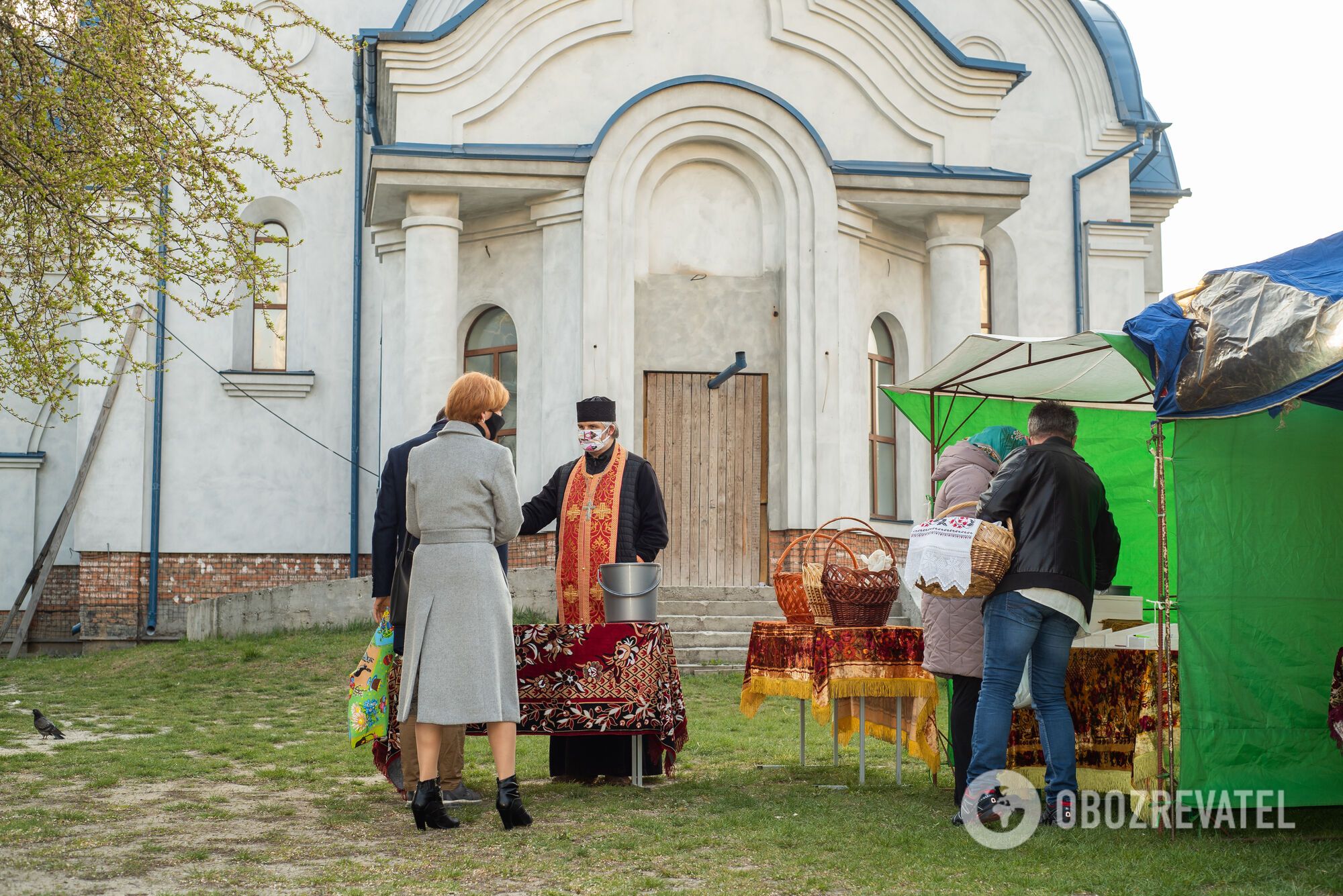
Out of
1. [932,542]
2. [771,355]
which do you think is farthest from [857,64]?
[932,542]

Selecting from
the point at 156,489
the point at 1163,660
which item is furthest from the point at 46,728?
the point at 156,489

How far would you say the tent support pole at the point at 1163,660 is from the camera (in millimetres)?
6031

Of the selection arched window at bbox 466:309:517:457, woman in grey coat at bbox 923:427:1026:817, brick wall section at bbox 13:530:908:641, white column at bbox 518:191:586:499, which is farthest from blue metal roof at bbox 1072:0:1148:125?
woman in grey coat at bbox 923:427:1026:817

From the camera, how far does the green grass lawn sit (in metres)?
5.15

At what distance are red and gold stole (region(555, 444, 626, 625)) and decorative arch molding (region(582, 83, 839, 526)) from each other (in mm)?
6448

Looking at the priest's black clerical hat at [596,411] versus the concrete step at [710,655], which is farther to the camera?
the concrete step at [710,655]

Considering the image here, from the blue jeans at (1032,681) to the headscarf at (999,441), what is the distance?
90 centimetres

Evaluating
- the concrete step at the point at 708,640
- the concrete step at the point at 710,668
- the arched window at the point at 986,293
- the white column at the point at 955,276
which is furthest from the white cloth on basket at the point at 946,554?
the arched window at the point at 986,293

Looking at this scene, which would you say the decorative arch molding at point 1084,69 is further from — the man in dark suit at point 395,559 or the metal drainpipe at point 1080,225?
the man in dark suit at point 395,559

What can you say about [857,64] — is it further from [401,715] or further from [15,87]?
[401,715]

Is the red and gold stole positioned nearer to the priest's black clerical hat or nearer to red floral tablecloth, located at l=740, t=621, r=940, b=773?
the priest's black clerical hat

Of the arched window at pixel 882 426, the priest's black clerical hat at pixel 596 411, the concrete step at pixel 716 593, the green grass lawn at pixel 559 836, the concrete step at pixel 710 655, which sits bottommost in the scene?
the green grass lawn at pixel 559 836

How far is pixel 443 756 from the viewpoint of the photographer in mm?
6602

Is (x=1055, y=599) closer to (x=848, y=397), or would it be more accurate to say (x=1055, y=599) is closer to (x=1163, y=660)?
(x=1163, y=660)
